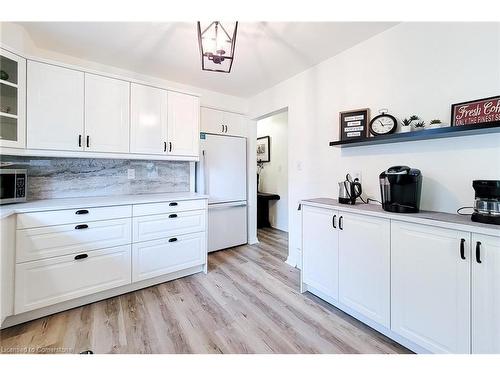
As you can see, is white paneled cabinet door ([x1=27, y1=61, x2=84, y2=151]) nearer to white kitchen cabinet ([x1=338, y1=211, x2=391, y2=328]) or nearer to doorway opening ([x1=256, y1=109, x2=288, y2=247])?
white kitchen cabinet ([x1=338, y1=211, x2=391, y2=328])

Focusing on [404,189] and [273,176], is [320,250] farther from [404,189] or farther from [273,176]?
[273,176]

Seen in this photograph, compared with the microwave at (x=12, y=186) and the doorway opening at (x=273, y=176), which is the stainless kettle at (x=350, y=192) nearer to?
the doorway opening at (x=273, y=176)

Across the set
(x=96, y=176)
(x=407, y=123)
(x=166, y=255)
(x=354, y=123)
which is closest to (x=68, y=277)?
(x=166, y=255)

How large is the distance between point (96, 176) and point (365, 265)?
9.34ft

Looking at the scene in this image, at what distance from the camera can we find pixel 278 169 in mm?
4672

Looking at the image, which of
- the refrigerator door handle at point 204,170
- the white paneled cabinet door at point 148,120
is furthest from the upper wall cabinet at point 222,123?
the white paneled cabinet door at point 148,120

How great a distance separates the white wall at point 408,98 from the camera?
144 cm

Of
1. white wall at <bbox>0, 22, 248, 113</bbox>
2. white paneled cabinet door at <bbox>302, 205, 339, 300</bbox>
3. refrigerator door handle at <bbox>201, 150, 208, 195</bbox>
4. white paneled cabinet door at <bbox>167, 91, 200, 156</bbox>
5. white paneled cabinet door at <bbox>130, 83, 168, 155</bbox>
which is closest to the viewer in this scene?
white wall at <bbox>0, 22, 248, 113</bbox>

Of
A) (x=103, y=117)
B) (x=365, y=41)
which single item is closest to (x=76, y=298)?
(x=103, y=117)

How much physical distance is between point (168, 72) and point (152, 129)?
798 millimetres

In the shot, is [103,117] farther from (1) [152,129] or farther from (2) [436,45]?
(2) [436,45]

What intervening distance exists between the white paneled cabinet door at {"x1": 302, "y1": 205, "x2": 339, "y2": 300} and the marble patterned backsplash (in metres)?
1.86

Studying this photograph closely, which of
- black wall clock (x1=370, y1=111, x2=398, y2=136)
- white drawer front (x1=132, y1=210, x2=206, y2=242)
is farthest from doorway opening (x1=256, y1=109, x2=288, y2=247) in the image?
black wall clock (x1=370, y1=111, x2=398, y2=136)

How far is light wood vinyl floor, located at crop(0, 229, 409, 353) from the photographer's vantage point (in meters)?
1.49
